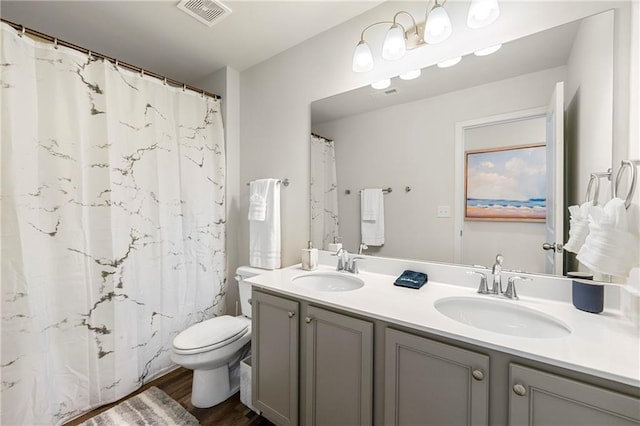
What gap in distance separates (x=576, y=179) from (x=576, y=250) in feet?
1.11

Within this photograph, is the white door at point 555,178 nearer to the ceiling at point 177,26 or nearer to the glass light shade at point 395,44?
the glass light shade at point 395,44

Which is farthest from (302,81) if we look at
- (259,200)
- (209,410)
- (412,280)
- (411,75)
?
(209,410)

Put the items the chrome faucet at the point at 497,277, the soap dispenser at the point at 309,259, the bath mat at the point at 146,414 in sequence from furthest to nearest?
the soap dispenser at the point at 309,259 → the bath mat at the point at 146,414 → the chrome faucet at the point at 497,277

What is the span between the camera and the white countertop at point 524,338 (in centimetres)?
69

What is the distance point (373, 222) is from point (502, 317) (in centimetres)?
79

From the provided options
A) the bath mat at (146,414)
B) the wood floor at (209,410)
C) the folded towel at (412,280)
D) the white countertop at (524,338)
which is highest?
the folded towel at (412,280)

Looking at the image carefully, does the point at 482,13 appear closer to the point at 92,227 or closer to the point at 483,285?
the point at 483,285

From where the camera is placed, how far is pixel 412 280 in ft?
4.33

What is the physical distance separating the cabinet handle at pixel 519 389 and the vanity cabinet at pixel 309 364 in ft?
1.50

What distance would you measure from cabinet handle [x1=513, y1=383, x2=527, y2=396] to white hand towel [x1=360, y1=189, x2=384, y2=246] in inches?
36.5

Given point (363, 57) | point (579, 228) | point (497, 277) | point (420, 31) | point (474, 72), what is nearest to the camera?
point (579, 228)

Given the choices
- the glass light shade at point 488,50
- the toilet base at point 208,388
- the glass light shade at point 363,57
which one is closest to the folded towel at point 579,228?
the glass light shade at point 488,50

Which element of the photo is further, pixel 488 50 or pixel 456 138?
pixel 456 138

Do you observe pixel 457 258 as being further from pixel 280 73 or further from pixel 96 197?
pixel 96 197
